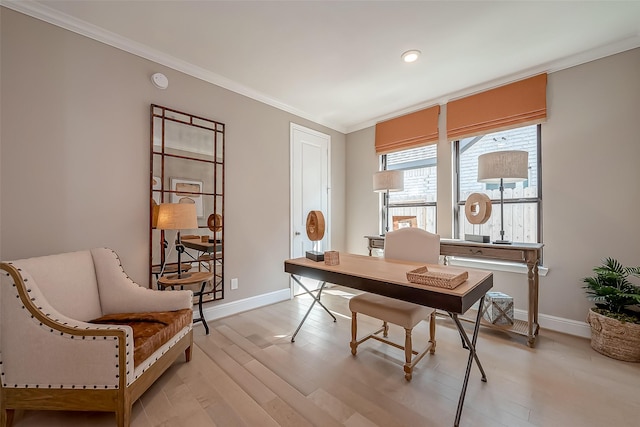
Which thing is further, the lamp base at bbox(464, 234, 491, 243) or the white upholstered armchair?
the lamp base at bbox(464, 234, 491, 243)

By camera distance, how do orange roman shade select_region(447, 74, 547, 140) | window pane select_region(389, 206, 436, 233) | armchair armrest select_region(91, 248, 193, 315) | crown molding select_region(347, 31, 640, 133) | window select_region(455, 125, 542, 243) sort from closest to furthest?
armchair armrest select_region(91, 248, 193, 315) → crown molding select_region(347, 31, 640, 133) → orange roman shade select_region(447, 74, 547, 140) → window select_region(455, 125, 542, 243) → window pane select_region(389, 206, 436, 233)

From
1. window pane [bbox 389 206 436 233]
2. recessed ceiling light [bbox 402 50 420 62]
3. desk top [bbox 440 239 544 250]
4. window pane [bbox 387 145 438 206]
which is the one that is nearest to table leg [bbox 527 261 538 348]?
desk top [bbox 440 239 544 250]

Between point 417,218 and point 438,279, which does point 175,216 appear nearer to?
point 438,279

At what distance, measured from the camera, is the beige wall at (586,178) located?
223 centimetres

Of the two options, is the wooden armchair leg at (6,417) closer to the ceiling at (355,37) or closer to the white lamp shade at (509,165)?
the ceiling at (355,37)

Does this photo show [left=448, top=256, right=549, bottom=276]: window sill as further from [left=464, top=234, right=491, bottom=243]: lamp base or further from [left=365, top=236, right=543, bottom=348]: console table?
[left=464, top=234, right=491, bottom=243]: lamp base

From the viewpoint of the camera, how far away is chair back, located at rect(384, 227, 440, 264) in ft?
7.11

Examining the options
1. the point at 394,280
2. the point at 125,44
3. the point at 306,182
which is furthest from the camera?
the point at 306,182

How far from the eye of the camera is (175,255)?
251cm

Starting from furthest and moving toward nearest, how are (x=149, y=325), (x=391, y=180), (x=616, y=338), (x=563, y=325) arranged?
(x=391, y=180) < (x=563, y=325) < (x=616, y=338) < (x=149, y=325)

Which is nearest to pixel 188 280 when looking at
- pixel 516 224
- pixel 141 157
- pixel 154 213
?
pixel 154 213

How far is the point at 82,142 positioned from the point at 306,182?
2458 mm

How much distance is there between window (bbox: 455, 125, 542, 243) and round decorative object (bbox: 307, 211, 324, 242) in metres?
1.99

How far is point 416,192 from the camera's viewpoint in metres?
3.66
